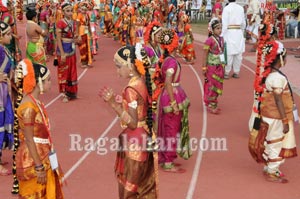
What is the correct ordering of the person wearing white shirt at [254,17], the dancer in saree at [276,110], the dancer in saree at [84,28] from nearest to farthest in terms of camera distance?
1. the dancer in saree at [276,110]
2. the dancer in saree at [84,28]
3. the person wearing white shirt at [254,17]

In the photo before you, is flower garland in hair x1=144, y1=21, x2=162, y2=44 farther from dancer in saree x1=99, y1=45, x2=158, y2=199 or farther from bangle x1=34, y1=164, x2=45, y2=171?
bangle x1=34, y1=164, x2=45, y2=171

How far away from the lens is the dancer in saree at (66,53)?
1086 centimetres

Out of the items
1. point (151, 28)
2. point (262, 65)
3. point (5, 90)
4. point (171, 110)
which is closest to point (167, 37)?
point (151, 28)

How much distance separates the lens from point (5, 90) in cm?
716

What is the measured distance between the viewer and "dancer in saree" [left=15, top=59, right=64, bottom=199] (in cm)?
452

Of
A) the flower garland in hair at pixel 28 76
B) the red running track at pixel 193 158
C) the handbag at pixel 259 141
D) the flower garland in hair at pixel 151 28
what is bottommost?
the red running track at pixel 193 158

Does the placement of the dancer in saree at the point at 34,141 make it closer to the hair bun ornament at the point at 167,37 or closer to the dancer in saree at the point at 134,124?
the dancer in saree at the point at 134,124

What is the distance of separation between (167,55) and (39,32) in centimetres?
315

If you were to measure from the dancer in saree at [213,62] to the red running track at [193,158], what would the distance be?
569 mm

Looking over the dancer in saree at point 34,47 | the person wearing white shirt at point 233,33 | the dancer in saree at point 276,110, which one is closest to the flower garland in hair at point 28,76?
the dancer in saree at point 276,110

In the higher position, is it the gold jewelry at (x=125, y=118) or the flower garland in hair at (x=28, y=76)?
the flower garland in hair at (x=28, y=76)

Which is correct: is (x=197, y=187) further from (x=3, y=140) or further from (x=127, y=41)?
(x=127, y=41)

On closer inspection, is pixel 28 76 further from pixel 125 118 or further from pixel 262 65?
pixel 262 65

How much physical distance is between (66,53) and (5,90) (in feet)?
13.3
